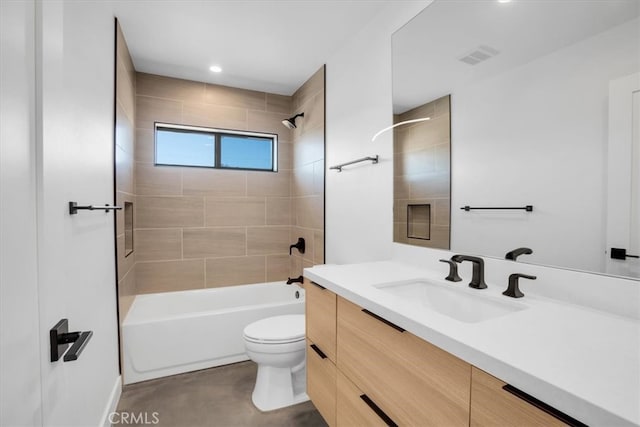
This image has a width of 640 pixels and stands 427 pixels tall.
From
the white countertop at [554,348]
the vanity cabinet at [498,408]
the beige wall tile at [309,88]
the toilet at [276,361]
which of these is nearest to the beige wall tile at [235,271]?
the toilet at [276,361]

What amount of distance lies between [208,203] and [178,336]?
134cm

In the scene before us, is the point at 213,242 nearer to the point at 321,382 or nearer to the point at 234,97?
the point at 234,97

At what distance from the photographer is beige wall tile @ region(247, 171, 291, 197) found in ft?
10.9

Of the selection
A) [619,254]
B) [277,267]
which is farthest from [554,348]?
[277,267]

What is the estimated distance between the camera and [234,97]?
3203mm

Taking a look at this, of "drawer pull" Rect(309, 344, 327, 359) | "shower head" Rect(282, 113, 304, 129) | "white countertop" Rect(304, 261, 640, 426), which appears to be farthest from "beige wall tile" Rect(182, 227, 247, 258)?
"white countertop" Rect(304, 261, 640, 426)

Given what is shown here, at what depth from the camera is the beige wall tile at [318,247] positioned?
2729 mm

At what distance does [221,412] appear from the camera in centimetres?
190

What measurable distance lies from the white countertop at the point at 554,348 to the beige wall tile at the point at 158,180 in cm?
254

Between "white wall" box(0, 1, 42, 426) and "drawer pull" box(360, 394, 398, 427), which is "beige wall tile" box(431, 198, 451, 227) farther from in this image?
"white wall" box(0, 1, 42, 426)

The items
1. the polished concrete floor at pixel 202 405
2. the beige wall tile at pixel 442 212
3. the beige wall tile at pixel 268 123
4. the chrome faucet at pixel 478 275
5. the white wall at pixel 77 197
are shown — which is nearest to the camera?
the white wall at pixel 77 197

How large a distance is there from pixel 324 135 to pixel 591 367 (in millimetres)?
2367

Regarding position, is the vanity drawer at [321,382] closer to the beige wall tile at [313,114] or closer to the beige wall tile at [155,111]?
the beige wall tile at [313,114]

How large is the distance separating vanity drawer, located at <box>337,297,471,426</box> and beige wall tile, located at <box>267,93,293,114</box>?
268 cm
